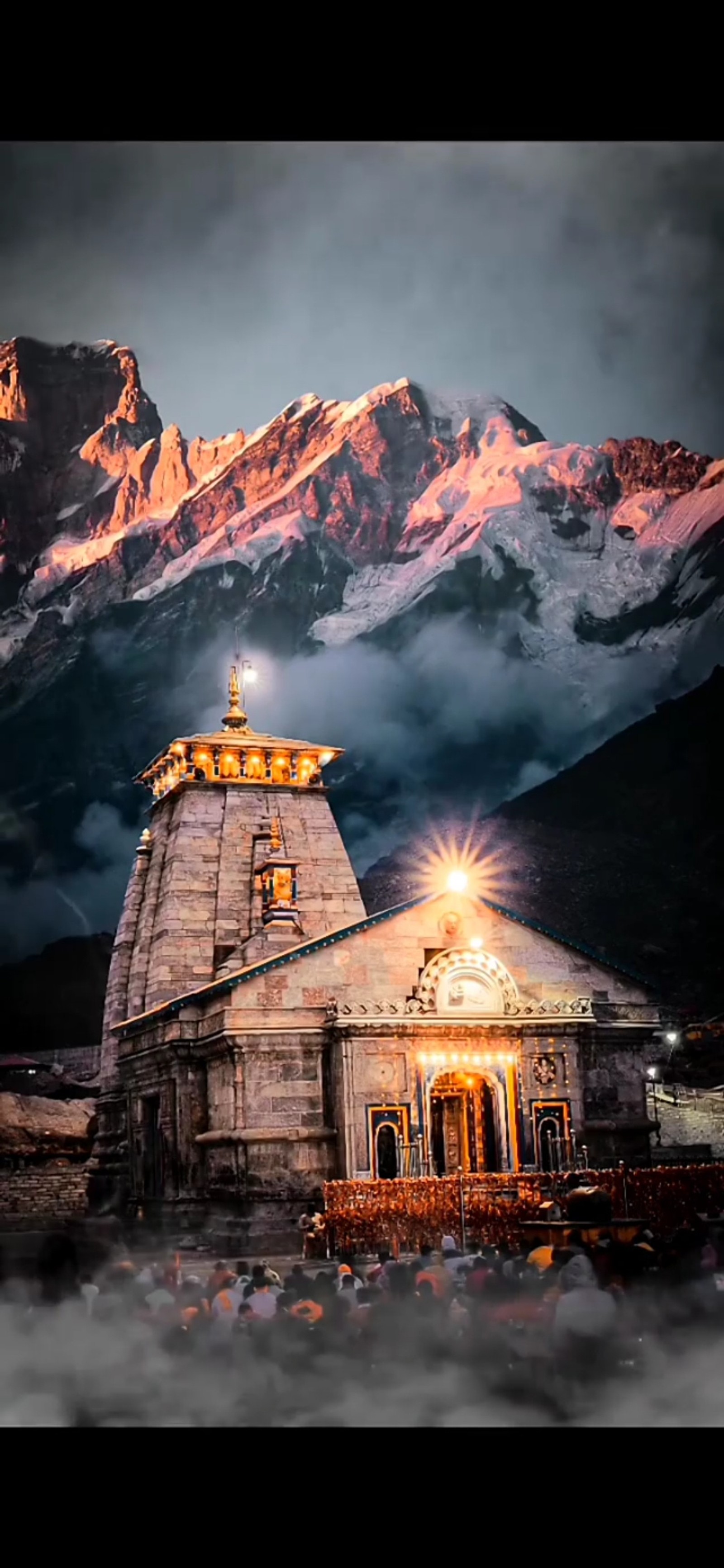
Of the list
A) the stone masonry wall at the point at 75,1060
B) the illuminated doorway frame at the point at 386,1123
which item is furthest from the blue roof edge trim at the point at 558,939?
the stone masonry wall at the point at 75,1060

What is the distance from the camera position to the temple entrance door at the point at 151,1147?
2894 centimetres

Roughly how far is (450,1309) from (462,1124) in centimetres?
1418

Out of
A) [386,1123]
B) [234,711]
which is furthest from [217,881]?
[386,1123]

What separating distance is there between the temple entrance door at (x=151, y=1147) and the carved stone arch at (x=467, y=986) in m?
7.22

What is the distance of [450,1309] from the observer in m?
14.0

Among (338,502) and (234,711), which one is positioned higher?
(338,502)

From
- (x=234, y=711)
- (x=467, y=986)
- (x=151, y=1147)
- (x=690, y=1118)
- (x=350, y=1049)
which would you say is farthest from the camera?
(x=690, y=1118)

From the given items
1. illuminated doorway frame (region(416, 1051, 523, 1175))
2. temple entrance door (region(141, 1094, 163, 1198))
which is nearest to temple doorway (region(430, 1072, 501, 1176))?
illuminated doorway frame (region(416, 1051, 523, 1175))

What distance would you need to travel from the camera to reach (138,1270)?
54.3 ft

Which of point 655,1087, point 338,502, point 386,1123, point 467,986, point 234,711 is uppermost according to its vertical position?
point 338,502

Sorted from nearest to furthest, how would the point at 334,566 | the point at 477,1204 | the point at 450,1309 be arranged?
the point at 450,1309 < the point at 477,1204 < the point at 334,566

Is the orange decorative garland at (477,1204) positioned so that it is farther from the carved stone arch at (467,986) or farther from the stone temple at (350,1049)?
the carved stone arch at (467,986)

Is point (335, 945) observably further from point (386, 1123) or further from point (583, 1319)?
point (583, 1319)

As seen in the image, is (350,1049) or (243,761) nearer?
(350,1049)
